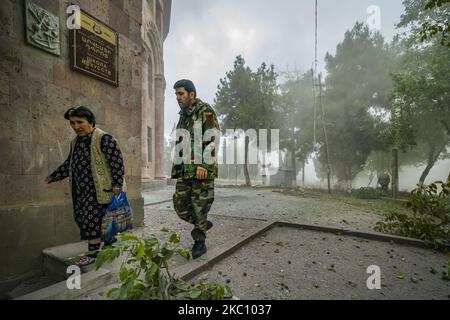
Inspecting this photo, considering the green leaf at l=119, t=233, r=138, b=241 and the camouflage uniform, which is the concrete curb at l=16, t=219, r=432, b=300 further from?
the green leaf at l=119, t=233, r=138, b=241

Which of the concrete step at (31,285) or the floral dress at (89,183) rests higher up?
the floral dress at (89,183)

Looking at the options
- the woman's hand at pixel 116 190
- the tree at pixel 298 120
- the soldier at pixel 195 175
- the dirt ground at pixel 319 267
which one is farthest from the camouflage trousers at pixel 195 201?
the tree at pixel 298 120

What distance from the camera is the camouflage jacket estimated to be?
3189 millimetres

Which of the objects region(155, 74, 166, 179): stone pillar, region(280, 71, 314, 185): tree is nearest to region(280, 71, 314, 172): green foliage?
region(280, 71, 314, 185): tree

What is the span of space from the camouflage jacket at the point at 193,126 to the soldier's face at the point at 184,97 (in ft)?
0.23

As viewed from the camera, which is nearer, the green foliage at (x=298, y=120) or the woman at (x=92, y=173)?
the woman at (x=92, y=173)

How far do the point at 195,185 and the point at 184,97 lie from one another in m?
1.24

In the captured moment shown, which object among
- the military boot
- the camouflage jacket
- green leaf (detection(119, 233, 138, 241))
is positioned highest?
the camouflage jacket

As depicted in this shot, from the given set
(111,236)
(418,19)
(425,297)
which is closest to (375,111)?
(418,19)

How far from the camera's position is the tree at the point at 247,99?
1989 centimetres

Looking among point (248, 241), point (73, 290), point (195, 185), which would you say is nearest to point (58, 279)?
point (73, 290)

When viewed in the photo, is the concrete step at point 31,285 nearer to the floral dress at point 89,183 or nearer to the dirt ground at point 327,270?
the floral dress at point 89,183

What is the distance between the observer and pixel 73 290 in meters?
2.26

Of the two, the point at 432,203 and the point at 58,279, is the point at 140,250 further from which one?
the point at 432,203
